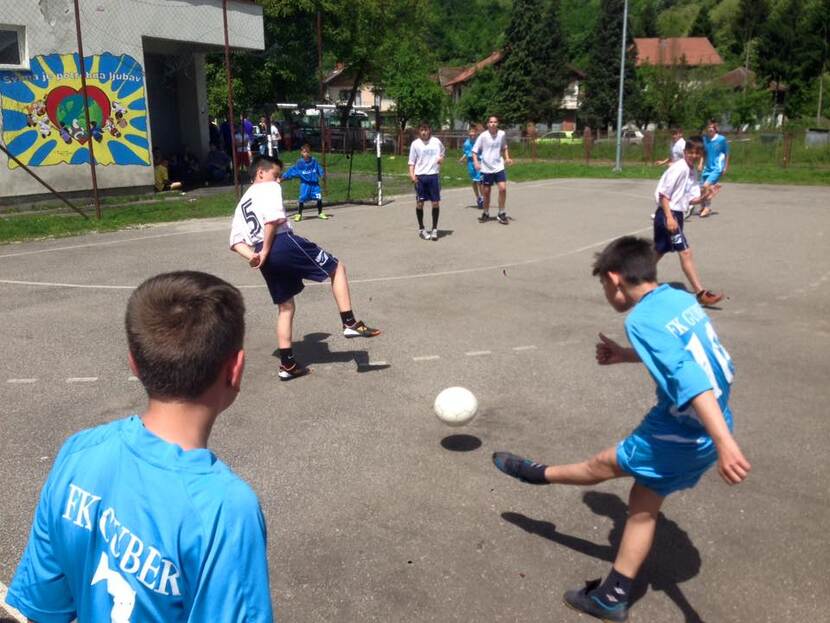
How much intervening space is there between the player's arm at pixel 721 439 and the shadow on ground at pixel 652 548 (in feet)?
3.41

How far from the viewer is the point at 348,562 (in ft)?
12.9

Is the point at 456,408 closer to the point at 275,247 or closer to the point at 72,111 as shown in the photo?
the point at 275,247

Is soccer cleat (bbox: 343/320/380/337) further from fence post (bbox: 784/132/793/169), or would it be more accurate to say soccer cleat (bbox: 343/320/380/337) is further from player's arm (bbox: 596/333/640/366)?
fence post (bbox: 784/132/793/169)

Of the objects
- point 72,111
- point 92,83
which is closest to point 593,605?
point 72,111

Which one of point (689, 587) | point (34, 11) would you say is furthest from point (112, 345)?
point (34, 11)

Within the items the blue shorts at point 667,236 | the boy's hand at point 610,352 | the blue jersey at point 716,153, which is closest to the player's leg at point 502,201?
the blue jersey at point 716,153

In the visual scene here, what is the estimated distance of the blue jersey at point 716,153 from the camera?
1716cm

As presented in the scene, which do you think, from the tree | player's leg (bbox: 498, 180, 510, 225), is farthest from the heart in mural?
the tree

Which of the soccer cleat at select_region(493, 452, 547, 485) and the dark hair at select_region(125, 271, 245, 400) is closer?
the dark hair at select_region(125, 271, 245, 400)

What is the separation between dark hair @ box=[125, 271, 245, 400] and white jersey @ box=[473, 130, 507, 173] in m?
14.1

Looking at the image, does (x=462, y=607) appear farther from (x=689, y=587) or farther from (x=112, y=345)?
(x=112, y=345)

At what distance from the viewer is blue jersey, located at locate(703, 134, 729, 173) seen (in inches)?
675

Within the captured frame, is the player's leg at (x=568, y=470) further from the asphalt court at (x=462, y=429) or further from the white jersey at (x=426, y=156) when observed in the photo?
the white jersey at (x=426, y=156)

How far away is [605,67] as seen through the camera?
71750mm
